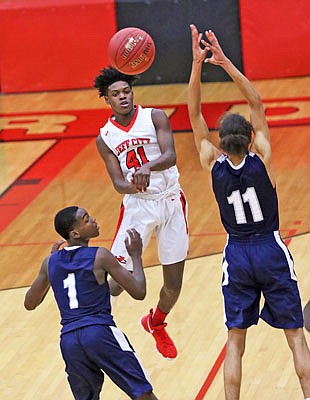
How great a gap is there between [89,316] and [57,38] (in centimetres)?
1107

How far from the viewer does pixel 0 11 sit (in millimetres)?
16016

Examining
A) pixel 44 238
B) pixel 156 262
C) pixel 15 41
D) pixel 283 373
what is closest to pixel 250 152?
pixel 283 373

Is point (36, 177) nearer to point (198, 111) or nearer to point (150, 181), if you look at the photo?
point (150, 181)

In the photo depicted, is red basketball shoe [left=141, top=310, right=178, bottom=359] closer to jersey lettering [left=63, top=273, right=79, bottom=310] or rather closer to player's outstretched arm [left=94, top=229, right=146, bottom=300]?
player's outstretched arm [left=94, top=229, right=146, bottom=300]

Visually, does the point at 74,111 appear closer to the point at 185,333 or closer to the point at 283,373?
the point at 185,333

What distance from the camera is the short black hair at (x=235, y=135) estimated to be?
223 inches

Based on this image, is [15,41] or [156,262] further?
[15,41]

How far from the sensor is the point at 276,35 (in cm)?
1554

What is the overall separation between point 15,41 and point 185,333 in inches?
373

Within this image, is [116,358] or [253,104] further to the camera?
[253,104]

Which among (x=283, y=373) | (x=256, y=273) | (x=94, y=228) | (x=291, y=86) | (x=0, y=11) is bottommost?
(x=291, y=86)

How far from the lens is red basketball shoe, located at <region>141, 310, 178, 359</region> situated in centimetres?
709

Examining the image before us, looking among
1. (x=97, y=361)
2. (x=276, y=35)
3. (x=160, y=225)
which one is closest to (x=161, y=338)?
(x=160, y=225)

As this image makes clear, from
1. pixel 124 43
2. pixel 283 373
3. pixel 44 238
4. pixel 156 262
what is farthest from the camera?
pixel 44 238
